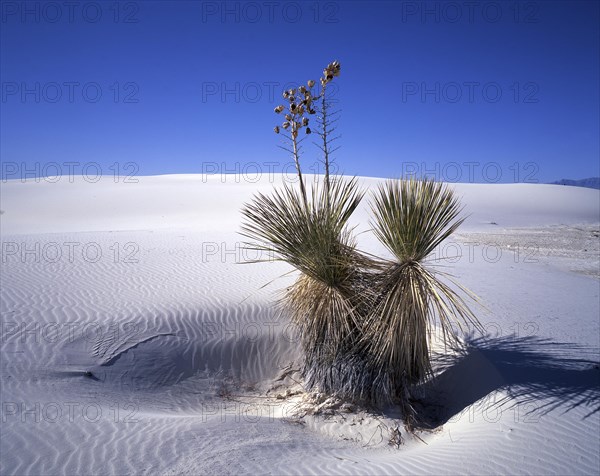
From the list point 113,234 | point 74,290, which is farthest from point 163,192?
point 74,290

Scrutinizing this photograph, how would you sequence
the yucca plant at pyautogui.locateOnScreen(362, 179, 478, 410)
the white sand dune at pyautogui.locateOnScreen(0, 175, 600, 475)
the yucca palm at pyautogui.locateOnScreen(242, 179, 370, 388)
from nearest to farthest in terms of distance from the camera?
1. the white sand dune at pyautogui.locateOnScreen(0, 175, 600, 475)
2. the yucca plant at pyautogui.locateOnScreen(362, 179, 478, 410)
3. the yucca palm at pyautogui.locateOnScreen(242, 179, 370, 388)

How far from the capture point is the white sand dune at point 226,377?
3850 millimetres

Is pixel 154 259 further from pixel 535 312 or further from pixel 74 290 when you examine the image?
pixel 535 312

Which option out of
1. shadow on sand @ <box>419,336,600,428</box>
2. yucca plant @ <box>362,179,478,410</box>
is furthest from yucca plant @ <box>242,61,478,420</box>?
shadow on sand @ <box>419,336,600,428</box>

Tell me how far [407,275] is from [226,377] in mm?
3649

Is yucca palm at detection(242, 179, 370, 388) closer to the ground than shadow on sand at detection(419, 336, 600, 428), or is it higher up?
higher up

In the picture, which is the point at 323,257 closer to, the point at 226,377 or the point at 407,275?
the point at 407,275

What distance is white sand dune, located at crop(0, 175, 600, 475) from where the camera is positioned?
3850 mm

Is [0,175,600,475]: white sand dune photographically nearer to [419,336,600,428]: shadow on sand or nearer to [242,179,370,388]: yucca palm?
[419,336,600,428]: shadow on sand

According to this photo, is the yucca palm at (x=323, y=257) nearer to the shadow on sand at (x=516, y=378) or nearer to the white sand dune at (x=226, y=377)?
the white sand dune at (x=226, y=377)

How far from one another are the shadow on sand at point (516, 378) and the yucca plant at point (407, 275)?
802 millimetres

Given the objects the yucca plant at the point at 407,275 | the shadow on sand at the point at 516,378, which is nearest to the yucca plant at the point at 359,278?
the yucca plant at the point at 407,275

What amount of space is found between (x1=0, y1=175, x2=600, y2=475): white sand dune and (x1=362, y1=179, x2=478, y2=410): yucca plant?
3.35 feet

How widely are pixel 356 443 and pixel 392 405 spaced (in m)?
0.81
